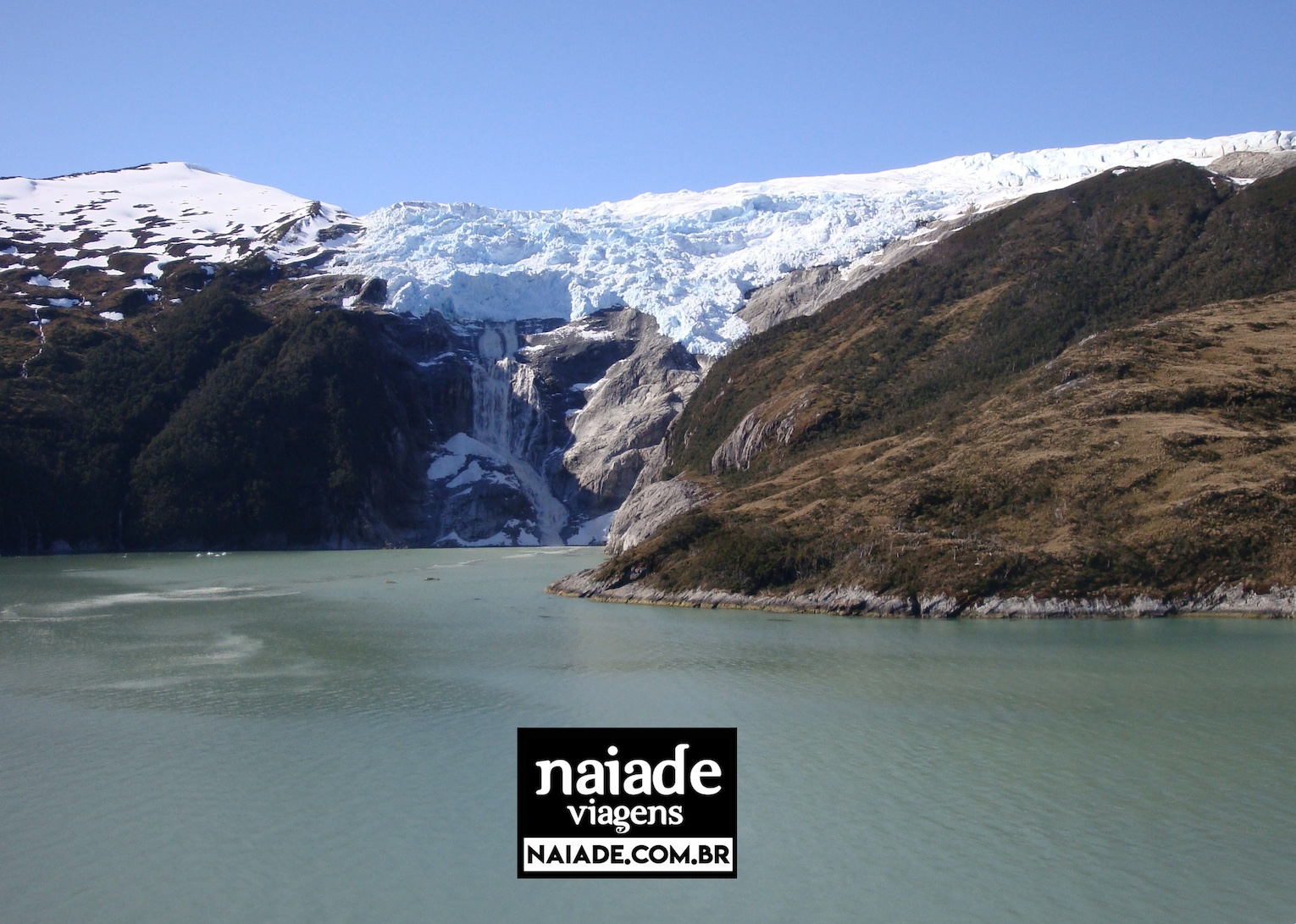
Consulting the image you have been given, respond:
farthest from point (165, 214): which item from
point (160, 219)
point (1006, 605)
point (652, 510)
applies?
point (1006, 605)

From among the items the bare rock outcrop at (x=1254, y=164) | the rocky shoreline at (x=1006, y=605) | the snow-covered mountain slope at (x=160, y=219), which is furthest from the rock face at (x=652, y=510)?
the snow-covered mountain slope at (x=160, y=219)

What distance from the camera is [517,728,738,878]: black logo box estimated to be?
15234mm

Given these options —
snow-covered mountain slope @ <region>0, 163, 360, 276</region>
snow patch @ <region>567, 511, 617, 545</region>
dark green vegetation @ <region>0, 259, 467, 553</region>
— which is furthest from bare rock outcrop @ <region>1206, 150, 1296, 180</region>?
snow-covered mountain slope @ <region>0, 163, 360, 276</region>

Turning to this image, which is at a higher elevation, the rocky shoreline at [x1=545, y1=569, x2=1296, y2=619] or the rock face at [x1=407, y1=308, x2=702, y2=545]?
the rock face at [x1=407, y1=308, x2=702, y2=545]

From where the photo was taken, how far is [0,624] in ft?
153

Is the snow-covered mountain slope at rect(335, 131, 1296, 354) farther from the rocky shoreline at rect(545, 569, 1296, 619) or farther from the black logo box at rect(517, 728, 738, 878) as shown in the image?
the black logo box at rect(517, 728, 738, 878)

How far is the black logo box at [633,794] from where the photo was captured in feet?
50.0

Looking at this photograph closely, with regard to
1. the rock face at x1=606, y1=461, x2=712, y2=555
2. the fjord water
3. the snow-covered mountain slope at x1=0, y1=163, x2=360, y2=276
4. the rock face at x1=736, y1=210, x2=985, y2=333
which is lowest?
the fjord water

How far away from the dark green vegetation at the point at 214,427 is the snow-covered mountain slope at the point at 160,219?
17.1 meters

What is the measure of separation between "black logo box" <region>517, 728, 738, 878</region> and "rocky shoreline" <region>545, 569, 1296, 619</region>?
30664 millimetres

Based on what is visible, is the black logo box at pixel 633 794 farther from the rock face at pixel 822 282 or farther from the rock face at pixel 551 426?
the rock face at pixel 822 282

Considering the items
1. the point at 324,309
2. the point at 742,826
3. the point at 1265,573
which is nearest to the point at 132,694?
the point at 742,826

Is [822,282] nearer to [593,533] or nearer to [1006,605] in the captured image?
[593,533]

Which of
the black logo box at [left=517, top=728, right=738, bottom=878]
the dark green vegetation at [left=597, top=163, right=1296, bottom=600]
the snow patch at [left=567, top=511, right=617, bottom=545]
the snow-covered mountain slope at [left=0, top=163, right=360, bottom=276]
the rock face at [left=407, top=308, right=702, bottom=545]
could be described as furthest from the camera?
the snow-covered mountain slope at [left=0, top=163, right=360, bottom=276]
